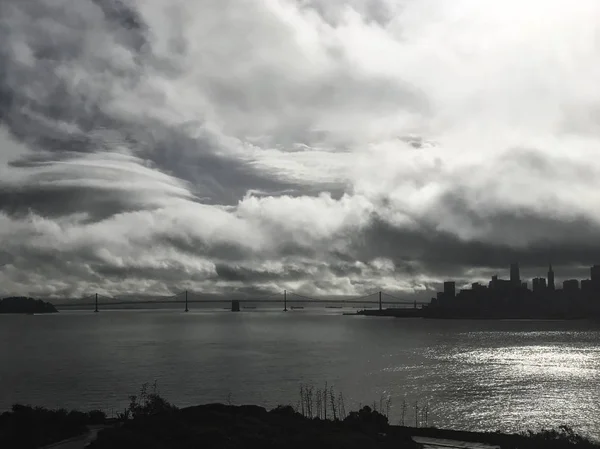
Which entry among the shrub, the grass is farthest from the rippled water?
the grass

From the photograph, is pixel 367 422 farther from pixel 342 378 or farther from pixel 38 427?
pixel 342 378

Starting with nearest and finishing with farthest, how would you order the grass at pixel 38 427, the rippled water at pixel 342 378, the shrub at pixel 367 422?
the grass at pixel 38 427 < the shrub at pixel 367 422 < the rippled water at pixel 342 378

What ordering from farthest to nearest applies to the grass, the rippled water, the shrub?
the rippled water
the shrub
the grass

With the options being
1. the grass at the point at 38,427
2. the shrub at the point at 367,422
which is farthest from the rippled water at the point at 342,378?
the grass at the point at 38,427

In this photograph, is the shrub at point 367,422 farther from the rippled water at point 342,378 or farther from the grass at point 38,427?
the grass at point 38,427

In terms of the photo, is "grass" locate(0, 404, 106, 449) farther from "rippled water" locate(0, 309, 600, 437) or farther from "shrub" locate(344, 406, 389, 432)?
"rippled water" locate(0, 309, 600, 437)

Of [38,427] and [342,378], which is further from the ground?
[38,427]

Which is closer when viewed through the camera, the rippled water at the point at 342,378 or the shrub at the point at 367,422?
the shrub at the point at 367,422

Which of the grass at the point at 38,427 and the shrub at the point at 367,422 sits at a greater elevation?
the grass at the point at 38,427

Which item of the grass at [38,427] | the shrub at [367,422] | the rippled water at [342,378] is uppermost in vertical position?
the grass at [38,427]

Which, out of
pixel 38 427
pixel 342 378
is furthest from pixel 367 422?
pixel 342 378

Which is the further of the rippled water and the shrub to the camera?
the rippled water

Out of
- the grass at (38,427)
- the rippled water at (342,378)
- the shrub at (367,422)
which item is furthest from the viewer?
the rippled water at (342,378)

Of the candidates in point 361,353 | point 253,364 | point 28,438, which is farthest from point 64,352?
point 28,438
